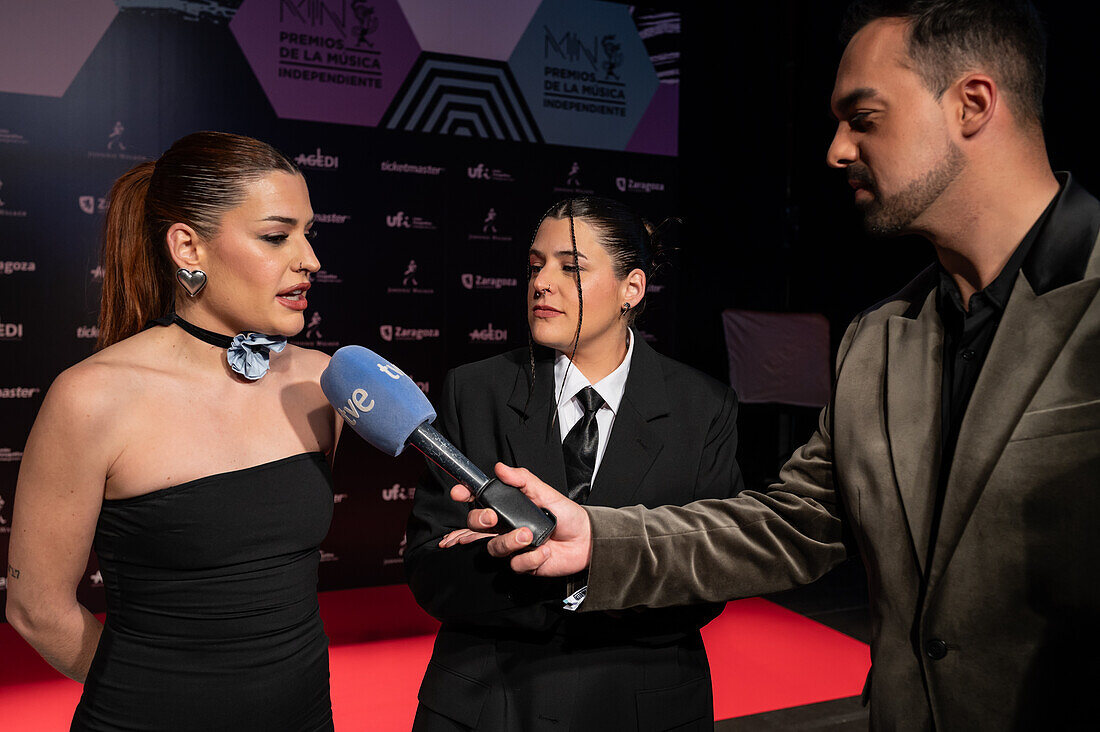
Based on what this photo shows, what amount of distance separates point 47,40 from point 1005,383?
434cm

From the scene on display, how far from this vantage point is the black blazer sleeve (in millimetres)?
1392

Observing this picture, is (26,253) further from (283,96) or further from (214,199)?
(214,199)

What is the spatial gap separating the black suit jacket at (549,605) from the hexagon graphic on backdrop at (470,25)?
3441 millimetres

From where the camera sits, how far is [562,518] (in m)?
1.25

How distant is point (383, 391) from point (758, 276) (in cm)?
502

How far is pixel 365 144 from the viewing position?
4414mm

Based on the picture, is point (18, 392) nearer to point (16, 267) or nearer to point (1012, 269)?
point (16, 267)

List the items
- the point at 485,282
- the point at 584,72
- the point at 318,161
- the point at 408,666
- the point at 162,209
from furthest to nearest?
1. the point at 584,72
2. the point at 485,282
3. the point at 318,161
4. the point at 408,666
5. the point at 162,209

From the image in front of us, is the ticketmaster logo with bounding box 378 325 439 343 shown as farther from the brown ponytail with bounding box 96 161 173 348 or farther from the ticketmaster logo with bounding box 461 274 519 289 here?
the brown ponytail with bounding box 96 161 173 348

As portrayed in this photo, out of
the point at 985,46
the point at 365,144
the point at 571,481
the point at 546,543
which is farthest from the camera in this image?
the point at 365,144

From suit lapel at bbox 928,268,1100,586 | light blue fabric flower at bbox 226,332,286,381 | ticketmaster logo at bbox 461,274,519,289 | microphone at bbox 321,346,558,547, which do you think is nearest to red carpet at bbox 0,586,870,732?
light blue fabric flower at bbox 226,332,286,381

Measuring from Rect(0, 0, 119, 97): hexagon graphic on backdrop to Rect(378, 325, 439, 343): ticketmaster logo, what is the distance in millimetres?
1896

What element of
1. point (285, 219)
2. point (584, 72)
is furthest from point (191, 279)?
point (584, 72)

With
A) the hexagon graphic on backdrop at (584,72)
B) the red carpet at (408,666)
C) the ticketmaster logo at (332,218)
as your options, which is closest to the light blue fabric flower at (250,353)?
the red carpet at (408,666)
